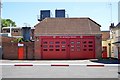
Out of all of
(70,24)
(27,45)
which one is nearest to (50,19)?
A: (70,24)

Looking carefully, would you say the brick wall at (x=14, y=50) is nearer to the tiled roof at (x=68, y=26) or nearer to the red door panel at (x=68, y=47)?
the red door panel at (x=68, y=47)

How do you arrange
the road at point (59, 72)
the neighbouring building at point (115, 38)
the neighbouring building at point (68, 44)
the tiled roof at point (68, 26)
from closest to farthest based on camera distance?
the road at point (59, 72) < the neighbouring building at point (68, 44) < the neighbouring building at point (115, 38) < the tiled roof at point (68, 26)

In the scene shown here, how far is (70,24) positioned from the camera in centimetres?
3825

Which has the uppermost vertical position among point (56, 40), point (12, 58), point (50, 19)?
point (50, 19)

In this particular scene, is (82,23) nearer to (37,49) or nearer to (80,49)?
(80,49)

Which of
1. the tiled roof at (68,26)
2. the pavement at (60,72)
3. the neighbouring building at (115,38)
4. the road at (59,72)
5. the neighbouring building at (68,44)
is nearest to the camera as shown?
the road at (59,72)

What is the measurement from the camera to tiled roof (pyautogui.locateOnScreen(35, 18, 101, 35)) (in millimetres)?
36500

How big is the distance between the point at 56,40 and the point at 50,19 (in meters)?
4.32

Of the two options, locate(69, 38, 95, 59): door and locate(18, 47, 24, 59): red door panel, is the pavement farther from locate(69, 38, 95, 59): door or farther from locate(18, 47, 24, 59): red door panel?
locate(18, 47, 24, 59): red door panel

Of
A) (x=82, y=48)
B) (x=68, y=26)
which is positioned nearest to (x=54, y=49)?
(x=82, y=48)

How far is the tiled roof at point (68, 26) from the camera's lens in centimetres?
3650

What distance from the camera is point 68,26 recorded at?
124 ft

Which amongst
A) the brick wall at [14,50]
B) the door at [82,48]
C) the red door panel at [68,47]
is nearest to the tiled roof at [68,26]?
the red door panel at [68,47]

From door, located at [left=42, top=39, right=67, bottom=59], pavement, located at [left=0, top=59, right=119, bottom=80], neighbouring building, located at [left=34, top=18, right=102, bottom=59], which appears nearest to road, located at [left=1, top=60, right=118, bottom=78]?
pavement, located at [left=0, top=59, right=119, bottom=80]
